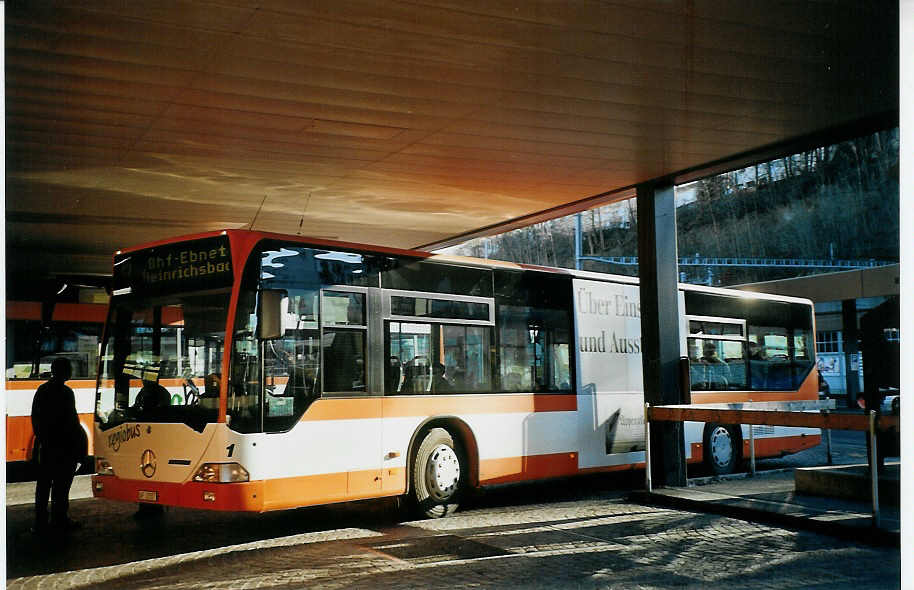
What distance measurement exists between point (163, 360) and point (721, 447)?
956 cm

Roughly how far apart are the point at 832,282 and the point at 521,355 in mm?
11197

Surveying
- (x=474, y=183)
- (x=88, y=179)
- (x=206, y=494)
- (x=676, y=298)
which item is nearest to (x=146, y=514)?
(x=206, y=494)

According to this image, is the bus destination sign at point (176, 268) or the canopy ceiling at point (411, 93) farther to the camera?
the bus destination sign at point (176, 268)

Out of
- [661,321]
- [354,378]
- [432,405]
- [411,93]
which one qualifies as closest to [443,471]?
[432,405]

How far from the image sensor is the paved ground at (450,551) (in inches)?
298

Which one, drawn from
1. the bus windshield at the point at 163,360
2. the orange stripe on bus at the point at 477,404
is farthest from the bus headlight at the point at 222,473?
the orange stripe on bus at the point at 477,404

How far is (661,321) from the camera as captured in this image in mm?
12578

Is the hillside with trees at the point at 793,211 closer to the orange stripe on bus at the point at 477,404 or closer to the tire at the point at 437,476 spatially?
the orange stripe on bus at the point at 477,404

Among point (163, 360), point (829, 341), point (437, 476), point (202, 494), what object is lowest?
point (437, 476)

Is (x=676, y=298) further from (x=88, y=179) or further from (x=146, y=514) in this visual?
(x=88, y=179)

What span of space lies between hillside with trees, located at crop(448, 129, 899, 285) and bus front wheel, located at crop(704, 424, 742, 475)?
2.99m

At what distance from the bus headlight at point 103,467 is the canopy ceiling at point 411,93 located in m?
3.71

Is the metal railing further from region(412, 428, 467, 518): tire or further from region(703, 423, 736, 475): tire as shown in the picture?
region(412, 428, 467, 518): tire

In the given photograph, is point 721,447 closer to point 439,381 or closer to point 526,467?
point 526,467
